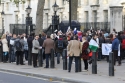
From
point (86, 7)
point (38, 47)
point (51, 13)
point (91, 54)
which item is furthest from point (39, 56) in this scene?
point (51, 13)

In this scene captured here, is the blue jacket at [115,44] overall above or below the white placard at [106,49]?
above

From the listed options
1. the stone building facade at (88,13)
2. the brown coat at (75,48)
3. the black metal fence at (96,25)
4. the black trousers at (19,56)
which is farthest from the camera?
the stone building facade at (88,13)

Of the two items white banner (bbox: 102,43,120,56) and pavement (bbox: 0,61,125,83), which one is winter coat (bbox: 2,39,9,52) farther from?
white banner (bbox: 102,43,120,56)

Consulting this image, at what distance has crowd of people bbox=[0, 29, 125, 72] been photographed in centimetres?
2403

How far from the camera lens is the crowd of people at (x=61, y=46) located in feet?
78.8

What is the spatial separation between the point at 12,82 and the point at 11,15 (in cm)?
4850

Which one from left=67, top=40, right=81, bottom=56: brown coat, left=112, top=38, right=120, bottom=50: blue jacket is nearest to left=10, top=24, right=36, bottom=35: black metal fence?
left=112, top=38, right=120, bottom=50: blue jacket

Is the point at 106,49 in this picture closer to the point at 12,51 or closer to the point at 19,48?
the point at 19,48

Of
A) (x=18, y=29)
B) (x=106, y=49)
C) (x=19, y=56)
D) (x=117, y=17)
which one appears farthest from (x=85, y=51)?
(x=18, y=29)

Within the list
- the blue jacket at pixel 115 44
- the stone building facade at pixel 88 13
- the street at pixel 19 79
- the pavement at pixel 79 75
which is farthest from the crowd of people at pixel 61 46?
the stone building facade at pixel 88 13

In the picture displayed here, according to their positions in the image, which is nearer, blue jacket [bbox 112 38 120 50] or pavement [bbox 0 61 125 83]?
pavement [bbox 0 61 125 83]

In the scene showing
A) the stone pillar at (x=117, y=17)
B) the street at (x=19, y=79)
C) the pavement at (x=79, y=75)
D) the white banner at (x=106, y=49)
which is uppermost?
the stone pillar at (x=117, y=17)

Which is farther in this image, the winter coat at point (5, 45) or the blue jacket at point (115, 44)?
the winter coat at point (5, 45)

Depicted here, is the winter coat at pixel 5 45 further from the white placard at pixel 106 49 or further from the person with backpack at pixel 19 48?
the white placard at pixel 106 49
